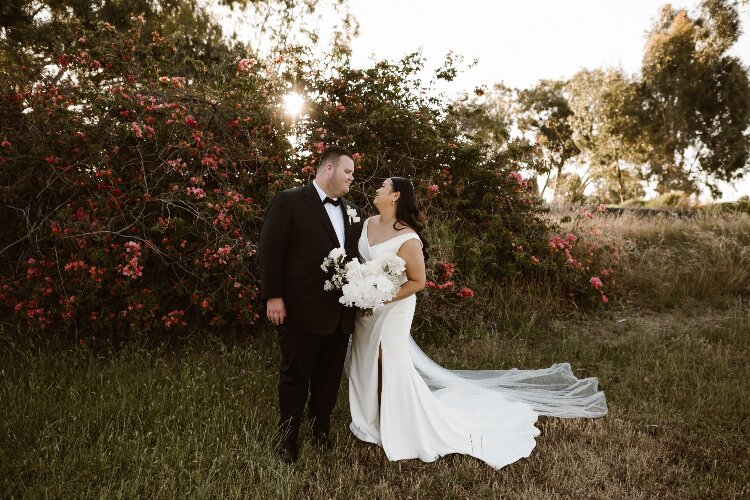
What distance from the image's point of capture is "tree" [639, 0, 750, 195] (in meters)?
25.1

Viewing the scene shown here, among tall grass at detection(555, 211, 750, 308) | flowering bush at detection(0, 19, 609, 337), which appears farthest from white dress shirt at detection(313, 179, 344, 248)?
tall grass at detection(555, 211, 750, 308)

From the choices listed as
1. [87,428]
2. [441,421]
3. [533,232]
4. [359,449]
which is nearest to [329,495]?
[359,449]

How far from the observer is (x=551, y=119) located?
31453mm

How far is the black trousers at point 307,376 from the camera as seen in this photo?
3.46m

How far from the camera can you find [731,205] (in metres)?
12.3

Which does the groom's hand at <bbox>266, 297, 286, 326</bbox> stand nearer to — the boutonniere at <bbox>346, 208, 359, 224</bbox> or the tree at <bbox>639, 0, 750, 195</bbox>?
the boutonniere at <bbox>346, 208, 359, 224</bbox>

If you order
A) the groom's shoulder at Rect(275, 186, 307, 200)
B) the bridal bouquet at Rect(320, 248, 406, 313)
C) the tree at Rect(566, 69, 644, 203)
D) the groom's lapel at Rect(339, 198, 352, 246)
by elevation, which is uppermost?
the tree at Rect(566, 69, 644, 203)

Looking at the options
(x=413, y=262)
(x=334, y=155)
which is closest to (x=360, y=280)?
(x=413, y=262)

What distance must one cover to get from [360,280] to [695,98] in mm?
29174

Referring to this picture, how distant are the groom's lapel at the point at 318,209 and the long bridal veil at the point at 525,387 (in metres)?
1.21

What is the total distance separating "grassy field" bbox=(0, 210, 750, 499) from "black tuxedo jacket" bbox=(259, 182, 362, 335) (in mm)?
987

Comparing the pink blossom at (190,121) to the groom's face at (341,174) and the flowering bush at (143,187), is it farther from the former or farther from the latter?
the groom's face at (341,174)

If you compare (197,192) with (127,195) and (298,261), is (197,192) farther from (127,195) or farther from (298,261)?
(298,261)

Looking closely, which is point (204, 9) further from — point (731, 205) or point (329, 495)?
point (731, 205)
